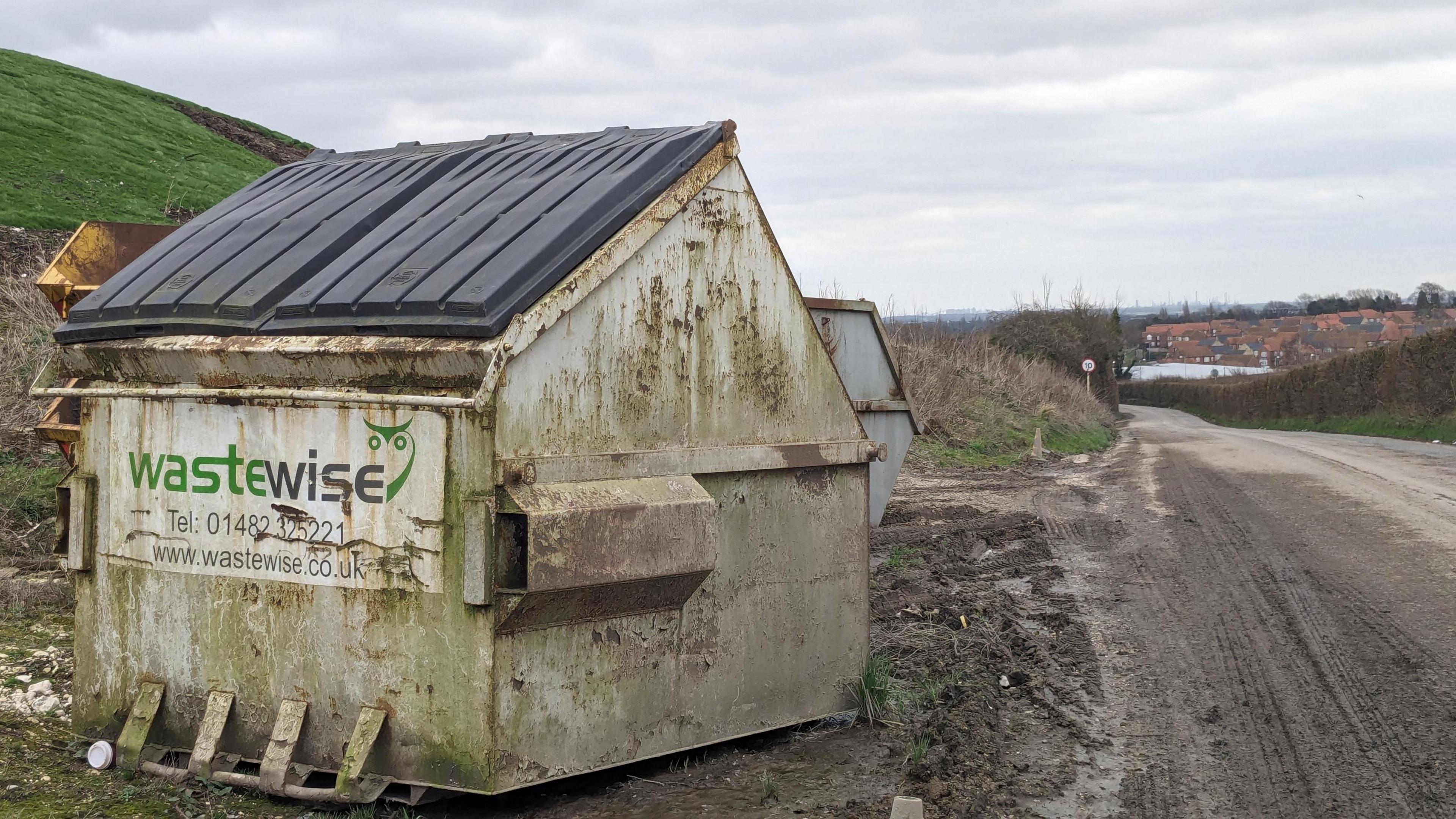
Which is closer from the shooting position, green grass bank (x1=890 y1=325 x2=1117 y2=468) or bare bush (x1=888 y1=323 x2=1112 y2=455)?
green grass bank (x1=890 y1=325 x2=1117 y2=468)

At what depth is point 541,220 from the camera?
472 cm

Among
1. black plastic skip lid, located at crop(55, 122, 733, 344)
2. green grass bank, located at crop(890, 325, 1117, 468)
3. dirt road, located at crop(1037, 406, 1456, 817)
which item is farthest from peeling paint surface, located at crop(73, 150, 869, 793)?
green grass bank, located at crop(890, 325, 1117, 468)

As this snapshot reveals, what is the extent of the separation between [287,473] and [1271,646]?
18.5 feet

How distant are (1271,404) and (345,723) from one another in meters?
41.7

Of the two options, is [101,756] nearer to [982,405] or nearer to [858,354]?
[858,354]

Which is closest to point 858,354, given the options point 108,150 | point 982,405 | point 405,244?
point 405,244

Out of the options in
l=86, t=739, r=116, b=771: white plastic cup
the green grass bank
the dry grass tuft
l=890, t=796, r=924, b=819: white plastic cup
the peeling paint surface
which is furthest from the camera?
the green grass bank

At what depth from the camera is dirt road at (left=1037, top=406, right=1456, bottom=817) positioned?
475cm

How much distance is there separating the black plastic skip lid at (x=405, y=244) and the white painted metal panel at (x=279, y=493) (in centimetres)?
39

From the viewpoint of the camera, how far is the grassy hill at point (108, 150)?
68.3 feet

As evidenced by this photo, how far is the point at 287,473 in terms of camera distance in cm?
458

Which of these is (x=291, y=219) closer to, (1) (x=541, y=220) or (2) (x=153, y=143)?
(1) (x=541, y=220)

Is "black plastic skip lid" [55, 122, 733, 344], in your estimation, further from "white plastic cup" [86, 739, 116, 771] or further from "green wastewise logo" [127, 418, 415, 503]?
"white plastic cup" [86, 739, 116, 771]

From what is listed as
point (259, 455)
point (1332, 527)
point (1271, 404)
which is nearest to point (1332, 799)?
point (259, 455)
